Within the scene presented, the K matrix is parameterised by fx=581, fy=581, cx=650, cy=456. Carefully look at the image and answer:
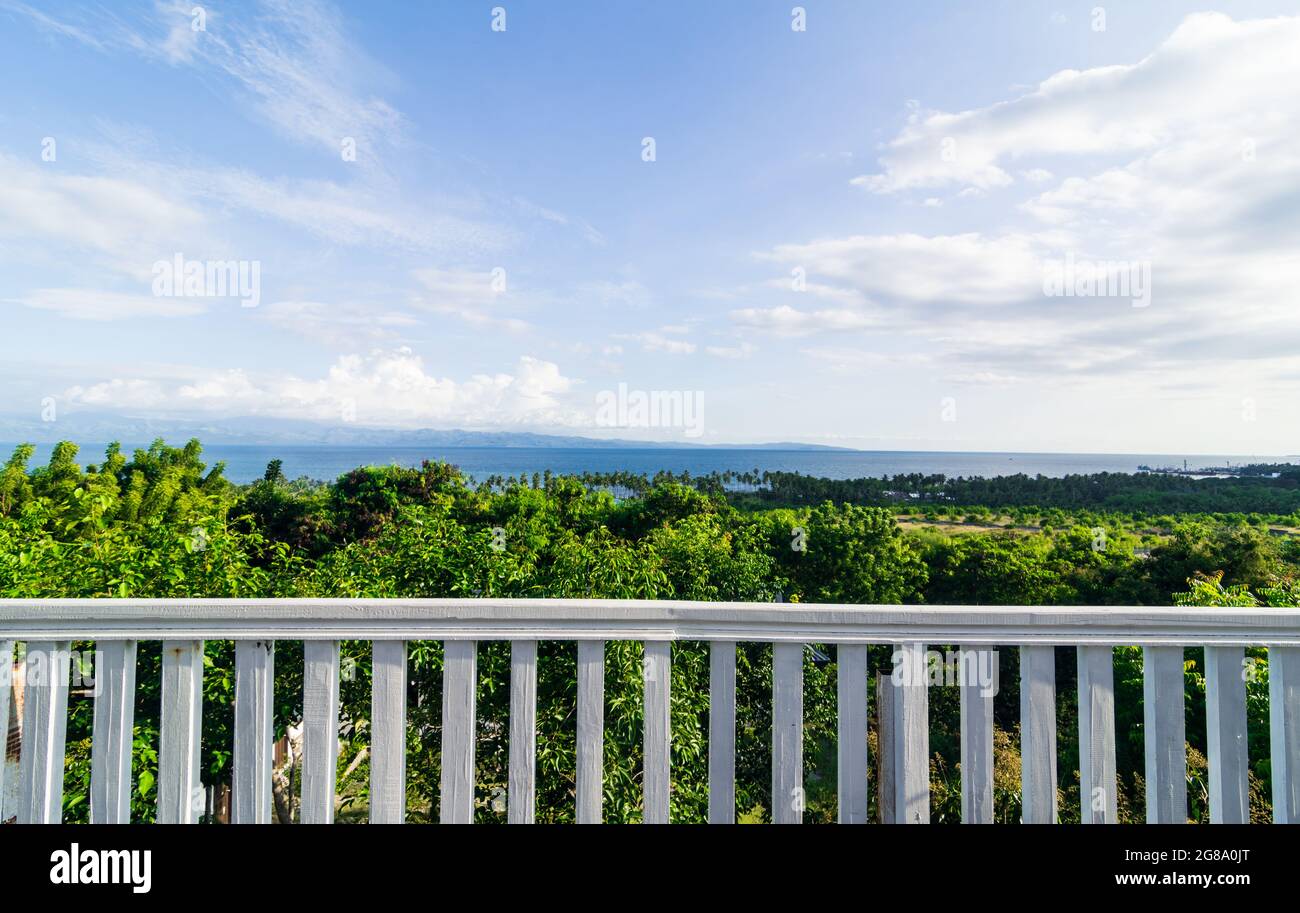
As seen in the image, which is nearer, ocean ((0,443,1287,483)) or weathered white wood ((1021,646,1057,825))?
weathered white wood ((1021,646,1057,825))

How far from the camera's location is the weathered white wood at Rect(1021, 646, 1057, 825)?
51.4 inches

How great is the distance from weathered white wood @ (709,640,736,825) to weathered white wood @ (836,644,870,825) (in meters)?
0.24

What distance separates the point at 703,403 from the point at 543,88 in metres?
4.84

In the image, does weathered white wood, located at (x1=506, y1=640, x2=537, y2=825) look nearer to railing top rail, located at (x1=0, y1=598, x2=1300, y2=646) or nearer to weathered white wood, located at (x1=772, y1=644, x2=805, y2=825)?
railing top rail, located at (x1=0, y1=598, x2=1300, y2=646)

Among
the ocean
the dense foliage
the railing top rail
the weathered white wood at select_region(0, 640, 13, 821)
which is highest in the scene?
the ocean

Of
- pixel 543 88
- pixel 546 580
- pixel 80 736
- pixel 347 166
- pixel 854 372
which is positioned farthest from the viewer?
pixel 854 372

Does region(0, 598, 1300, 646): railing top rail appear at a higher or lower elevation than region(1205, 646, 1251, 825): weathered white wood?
higher

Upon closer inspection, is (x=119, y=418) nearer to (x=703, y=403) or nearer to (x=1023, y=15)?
(x=703, y=403)

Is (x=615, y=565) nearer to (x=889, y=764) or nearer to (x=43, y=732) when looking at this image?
(x=889, y=764)

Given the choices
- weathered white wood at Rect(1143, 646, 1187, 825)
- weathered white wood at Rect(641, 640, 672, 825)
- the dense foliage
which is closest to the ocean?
the dense foliage

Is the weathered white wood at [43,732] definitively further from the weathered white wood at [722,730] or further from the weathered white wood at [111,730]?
the weathered white wood at [722,730]

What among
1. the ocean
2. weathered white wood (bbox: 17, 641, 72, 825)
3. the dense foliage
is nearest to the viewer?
weathered white wood (bbox: 17, 641, 72, 825)
